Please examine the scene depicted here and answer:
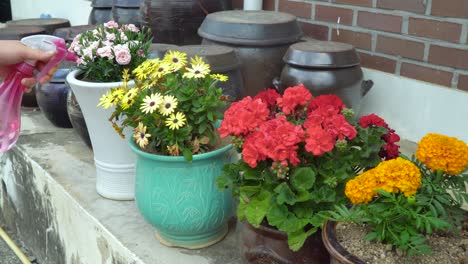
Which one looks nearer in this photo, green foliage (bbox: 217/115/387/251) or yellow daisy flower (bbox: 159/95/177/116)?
green foliage (bbox: 217/115/387/251)

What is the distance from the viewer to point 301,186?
1.38m

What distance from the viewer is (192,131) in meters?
1.63

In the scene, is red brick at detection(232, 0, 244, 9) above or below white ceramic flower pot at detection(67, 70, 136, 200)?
above

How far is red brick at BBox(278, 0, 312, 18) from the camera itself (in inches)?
106

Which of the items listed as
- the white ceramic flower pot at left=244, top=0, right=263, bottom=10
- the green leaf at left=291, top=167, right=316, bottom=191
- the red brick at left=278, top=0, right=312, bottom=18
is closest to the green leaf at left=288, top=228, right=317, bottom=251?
the green leaf at left=291, top=167, right=316, bottom=191

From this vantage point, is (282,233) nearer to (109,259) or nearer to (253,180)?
(253,180)

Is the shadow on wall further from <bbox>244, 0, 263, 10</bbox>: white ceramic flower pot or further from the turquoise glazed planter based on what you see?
the turquoise glazed planter

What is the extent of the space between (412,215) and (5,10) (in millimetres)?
6796

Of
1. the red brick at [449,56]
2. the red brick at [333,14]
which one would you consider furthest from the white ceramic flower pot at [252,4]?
the red brick at [449,56]

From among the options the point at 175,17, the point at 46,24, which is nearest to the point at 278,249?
the point at 175,17

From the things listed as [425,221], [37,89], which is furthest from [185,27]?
[425,221]

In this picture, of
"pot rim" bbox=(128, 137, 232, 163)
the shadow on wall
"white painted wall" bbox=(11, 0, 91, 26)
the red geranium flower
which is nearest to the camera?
the red geranium flower

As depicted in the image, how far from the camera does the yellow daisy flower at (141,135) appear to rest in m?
1.60

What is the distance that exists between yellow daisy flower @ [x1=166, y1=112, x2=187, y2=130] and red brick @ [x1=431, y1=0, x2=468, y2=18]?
1.19m
